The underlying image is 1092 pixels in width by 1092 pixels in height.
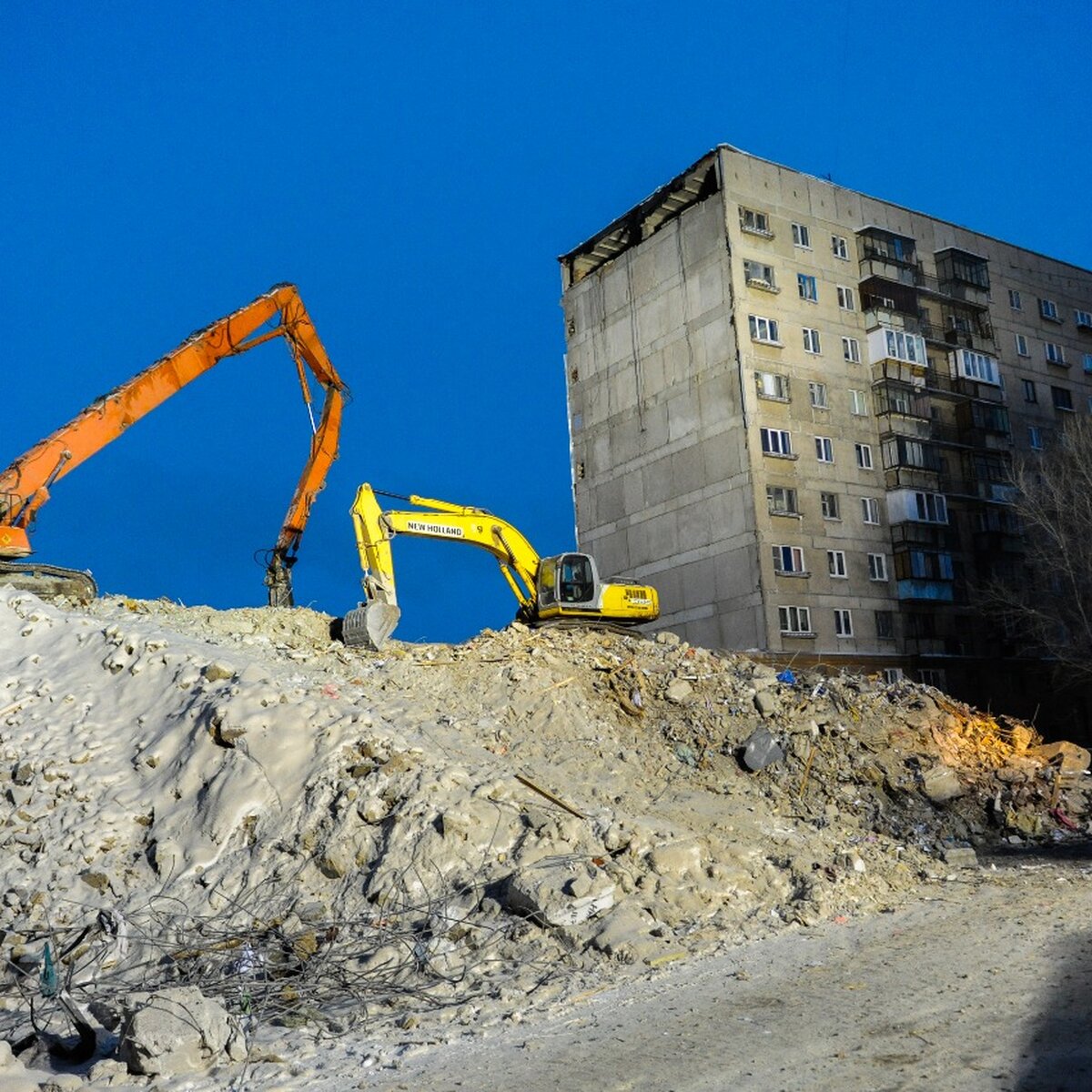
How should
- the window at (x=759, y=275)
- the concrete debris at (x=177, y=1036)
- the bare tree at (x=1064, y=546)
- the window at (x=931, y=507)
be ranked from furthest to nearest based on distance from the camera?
the window at (x=931, y=507) < the window at (x=759, y=275) < the bare tree at (x=1064, y=546) < the concrete debris at (x=177, y=1036)

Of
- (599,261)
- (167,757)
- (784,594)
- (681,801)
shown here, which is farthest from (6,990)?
(599,261)

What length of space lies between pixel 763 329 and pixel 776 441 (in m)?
3.99

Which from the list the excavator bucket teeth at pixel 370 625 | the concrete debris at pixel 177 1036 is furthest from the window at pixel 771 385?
the concrete debris at pixel 177 1036

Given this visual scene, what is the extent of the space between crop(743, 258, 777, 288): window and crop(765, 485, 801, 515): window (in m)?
7.11

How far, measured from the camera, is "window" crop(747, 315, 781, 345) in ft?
128

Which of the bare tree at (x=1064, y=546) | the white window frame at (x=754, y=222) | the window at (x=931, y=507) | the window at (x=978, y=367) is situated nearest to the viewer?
the bare tree at (x=1064, y=546)

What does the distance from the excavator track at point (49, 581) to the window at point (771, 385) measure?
2372 centimetres

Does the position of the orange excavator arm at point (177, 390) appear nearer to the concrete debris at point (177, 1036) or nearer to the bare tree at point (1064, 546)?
the concrete debris at point (177, 1036)

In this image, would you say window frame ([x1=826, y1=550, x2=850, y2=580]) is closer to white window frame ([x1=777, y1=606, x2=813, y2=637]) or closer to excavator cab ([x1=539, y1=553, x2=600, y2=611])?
white window frame ([x1=777, y1=606, x2=813, y2=637])

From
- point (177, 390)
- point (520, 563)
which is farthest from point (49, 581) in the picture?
point (520, 563)

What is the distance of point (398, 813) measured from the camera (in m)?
12.5

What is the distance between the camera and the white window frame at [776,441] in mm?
38219

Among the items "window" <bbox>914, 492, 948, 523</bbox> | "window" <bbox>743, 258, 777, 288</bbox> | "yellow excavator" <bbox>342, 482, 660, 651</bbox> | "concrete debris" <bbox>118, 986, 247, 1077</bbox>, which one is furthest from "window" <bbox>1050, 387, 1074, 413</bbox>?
"concrete debris" <bbox>118, 986, 247, 1077</bbox>

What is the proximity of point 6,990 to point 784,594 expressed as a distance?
29608mm
